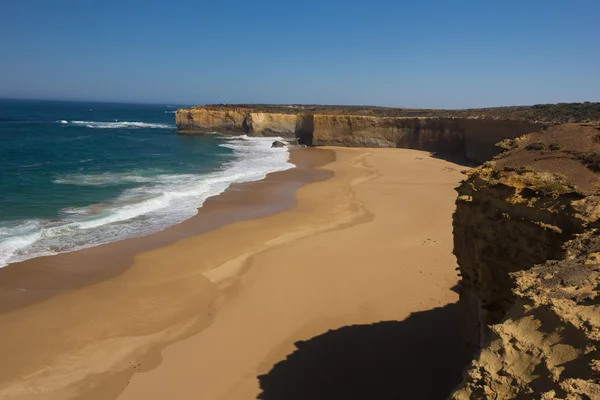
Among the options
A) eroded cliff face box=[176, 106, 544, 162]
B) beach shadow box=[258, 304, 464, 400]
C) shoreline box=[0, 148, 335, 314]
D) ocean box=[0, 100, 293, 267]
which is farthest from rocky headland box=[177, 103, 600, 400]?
eroded cliff face box=[176, 106, 544, 162]

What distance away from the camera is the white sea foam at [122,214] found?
1553 cm

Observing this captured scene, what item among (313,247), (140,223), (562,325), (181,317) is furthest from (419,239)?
(562,325)

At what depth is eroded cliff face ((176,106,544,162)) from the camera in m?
34.8

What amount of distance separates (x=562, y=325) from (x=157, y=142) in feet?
172

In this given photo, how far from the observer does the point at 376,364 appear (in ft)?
27.1

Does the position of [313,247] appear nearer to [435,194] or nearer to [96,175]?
[435,194]

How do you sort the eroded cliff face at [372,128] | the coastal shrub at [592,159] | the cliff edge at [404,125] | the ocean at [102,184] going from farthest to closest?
1. the eroded cliff face at [372,128]
2. the cliff edge at [404,125]
3. the ocean at [102,184]
4. the coastal shrub at [592,159]

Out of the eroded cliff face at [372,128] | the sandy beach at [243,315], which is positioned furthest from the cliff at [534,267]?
the eroded cliff face at [372,128]

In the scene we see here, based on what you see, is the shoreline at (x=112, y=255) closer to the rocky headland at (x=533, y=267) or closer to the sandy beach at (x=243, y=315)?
the sandy beach at (x=243, y=315)

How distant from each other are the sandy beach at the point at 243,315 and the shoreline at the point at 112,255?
66mm

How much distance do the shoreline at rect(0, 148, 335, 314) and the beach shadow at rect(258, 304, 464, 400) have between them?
7.34 metres

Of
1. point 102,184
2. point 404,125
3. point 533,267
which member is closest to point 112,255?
point 102,184

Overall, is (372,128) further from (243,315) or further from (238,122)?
(243,315)

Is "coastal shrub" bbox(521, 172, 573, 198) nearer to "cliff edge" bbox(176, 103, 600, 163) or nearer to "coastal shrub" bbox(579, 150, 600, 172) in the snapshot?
"coastal shrub" bbox(579, 150, 600, 172)
